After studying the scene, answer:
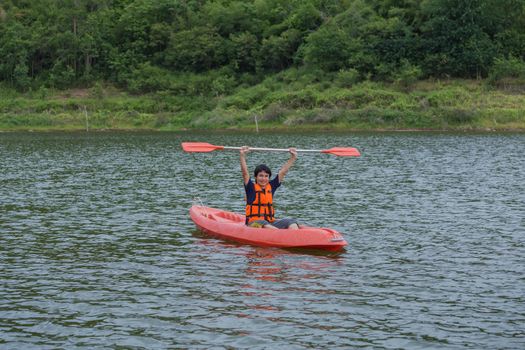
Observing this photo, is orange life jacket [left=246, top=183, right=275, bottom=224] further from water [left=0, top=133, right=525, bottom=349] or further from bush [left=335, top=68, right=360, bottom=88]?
bush [left=335, top=68, right=360, bottom=88]

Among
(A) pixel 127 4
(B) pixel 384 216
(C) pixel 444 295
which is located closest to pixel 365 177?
(B) pixel 384 216

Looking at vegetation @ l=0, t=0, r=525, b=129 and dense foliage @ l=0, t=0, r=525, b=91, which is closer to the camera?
vegetation @ l=0, t=0, r=525, b=129

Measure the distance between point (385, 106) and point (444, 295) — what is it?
53.7 metres

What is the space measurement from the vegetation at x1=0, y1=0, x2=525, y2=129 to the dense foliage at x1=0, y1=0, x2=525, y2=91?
0.51 ft

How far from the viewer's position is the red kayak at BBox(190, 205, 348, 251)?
17.5 m

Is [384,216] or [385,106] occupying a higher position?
[385,106]

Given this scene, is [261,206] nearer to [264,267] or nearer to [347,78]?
[264,267]

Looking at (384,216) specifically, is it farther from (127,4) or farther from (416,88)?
(127,4)

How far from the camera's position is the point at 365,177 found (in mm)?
32875

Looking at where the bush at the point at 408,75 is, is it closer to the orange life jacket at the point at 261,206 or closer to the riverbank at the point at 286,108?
the riverbank at the point at 286,108

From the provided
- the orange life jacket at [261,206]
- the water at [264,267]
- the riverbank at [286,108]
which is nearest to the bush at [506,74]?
the riverbank at [286,108]

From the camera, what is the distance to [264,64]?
268 ft

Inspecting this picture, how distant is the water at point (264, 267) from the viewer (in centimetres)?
1207

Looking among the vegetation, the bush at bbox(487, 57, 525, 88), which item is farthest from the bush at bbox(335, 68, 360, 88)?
the bush at bbox(487, 57, 525, 88)
